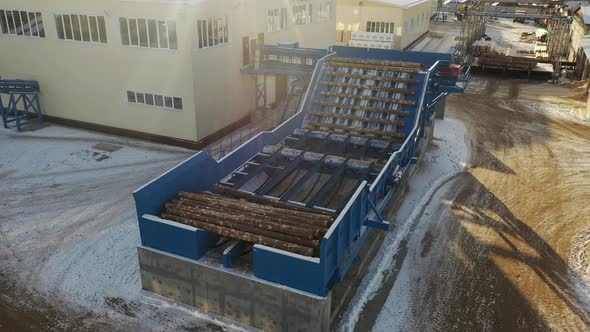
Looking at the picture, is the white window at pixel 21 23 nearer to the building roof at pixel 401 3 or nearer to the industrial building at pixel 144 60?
the industrial building at pixel 144 60

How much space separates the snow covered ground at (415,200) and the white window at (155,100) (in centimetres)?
916

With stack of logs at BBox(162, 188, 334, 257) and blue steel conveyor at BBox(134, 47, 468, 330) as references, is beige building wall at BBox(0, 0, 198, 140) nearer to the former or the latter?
blue steel conveyor at BBox(134, 47, 468, 330)

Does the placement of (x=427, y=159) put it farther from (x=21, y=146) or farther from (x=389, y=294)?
(x=21, y=146)

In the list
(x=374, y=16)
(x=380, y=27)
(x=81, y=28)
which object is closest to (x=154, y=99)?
(x=81, y=28)

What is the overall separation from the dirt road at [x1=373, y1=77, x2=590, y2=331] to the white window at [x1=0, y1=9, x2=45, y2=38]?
1733 cm

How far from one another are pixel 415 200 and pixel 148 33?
36.8 ft

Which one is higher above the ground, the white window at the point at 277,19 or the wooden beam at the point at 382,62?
the white window at the point at 277,19

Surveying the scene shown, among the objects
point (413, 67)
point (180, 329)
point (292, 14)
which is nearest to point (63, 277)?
point (180, 329)

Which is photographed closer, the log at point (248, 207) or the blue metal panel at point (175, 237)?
the blue metal panel at point (175, 237)

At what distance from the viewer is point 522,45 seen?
140ft

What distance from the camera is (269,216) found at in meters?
9.34

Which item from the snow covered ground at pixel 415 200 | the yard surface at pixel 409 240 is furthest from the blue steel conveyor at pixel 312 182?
the yard surface at pixel 409 240

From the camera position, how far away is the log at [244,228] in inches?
334

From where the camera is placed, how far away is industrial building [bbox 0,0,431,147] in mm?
17000
